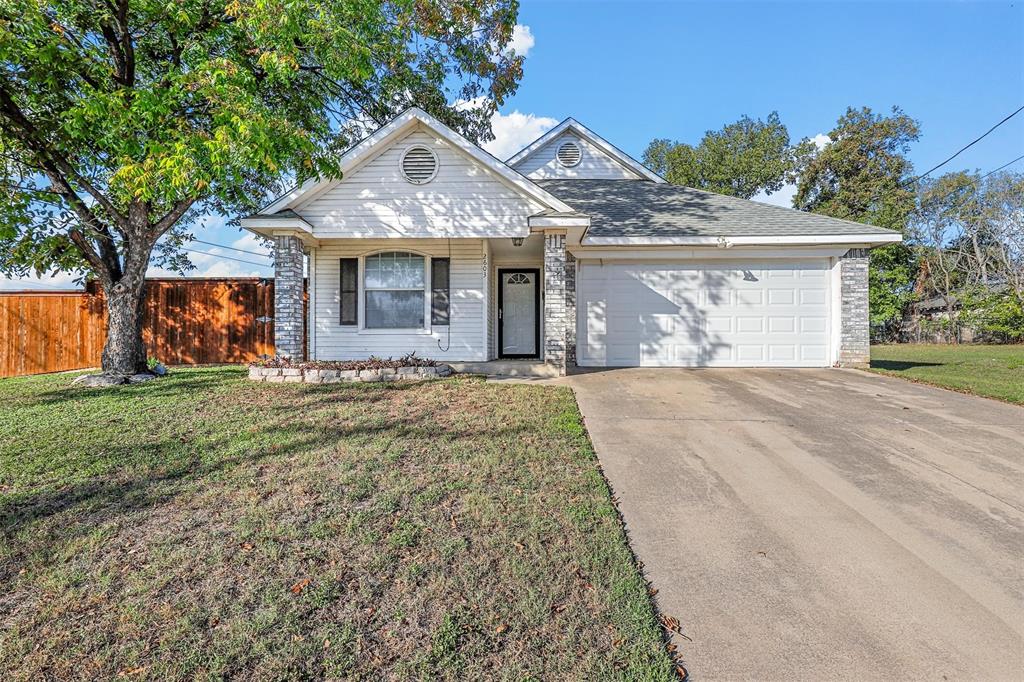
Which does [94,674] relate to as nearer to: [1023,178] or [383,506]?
[383,506]

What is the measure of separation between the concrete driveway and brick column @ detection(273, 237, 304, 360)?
5841 mm

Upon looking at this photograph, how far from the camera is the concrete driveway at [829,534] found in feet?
7.32

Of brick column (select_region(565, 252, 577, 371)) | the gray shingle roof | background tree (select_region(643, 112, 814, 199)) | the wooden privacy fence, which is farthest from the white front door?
background tree (select_region(643, 112, 814, 199))

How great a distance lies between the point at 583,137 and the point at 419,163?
6728 mm

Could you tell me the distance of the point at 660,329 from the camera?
35.4ft

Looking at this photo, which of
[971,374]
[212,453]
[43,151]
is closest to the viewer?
[212,453]

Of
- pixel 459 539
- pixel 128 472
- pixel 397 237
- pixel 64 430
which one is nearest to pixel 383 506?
pixel 459 539

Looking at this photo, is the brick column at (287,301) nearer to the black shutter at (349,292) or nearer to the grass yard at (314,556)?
the black shutter at (349,292)

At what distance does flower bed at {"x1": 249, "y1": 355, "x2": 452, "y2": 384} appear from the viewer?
806cm

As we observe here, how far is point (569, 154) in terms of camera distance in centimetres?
1455

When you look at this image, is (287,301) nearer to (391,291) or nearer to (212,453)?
(391,291)

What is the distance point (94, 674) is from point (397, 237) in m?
8.12

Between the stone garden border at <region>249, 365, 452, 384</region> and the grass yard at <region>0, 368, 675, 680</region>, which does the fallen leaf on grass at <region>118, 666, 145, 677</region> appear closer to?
the grass yard at <region>0, 368, 675, 680</region>

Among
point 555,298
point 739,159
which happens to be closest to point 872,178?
point 739,159
